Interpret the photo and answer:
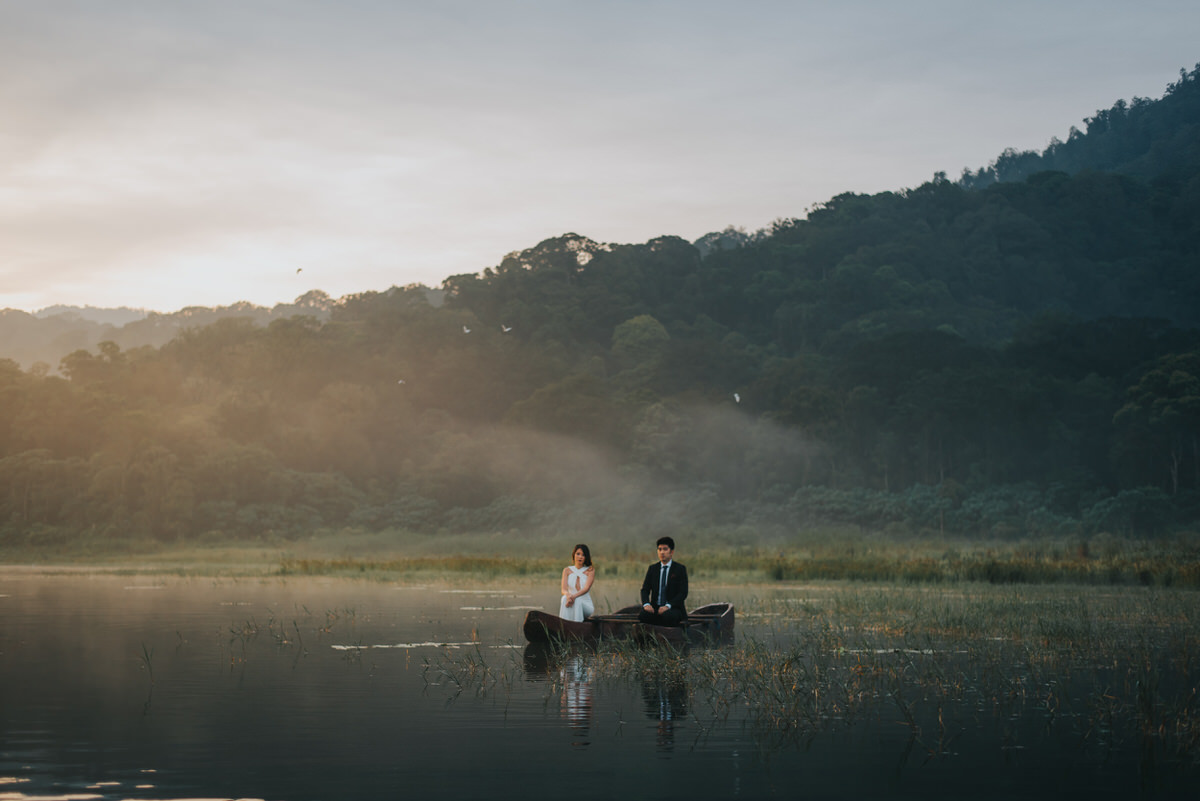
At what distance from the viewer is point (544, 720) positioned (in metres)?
12.2

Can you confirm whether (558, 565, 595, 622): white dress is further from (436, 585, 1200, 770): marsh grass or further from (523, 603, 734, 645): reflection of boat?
(436, 585, 1200, 770): marsh grass

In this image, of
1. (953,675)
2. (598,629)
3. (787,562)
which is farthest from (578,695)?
(787,562)

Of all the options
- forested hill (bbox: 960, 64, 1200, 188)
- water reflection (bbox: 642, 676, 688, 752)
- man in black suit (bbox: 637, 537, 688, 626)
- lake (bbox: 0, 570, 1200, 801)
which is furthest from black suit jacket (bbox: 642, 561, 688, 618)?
forested hill (bbox: 960, 64, 1200, 188)

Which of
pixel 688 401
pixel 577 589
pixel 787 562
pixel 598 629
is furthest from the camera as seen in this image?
pixel 688 401

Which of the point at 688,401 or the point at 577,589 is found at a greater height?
the point at 688,401

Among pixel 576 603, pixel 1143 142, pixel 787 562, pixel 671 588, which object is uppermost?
pixel 1143 142

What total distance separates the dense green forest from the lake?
6135 cm

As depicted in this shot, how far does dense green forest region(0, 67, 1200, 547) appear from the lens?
269ft

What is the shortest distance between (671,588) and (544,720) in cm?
525

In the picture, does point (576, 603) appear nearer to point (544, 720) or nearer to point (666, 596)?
point (666, 596)

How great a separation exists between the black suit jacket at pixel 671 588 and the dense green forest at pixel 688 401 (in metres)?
60.8

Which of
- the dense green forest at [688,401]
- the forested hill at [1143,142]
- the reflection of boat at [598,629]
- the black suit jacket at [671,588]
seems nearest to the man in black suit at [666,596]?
the black suit jacket at [671,588]

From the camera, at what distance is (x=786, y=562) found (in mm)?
40812

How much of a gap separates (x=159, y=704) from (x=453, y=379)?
99747 mm
